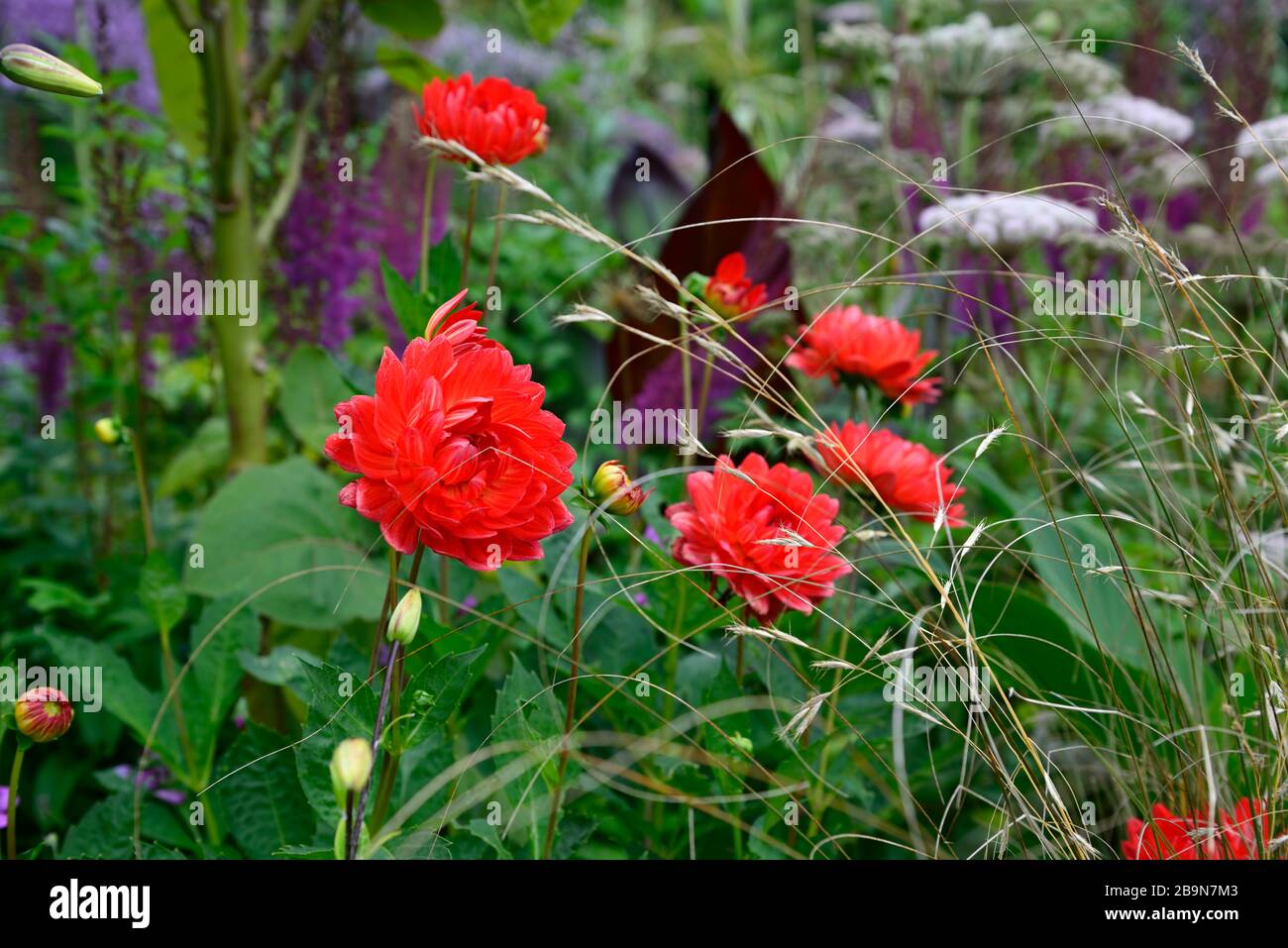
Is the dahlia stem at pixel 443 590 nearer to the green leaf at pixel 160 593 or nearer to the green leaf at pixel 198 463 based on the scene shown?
the green leaf at pixel 160 593

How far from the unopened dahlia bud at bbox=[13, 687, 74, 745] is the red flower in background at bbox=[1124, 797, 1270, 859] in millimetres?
616

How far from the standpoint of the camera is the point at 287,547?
40.2 inches

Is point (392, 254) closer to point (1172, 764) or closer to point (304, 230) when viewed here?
point (304, 230)

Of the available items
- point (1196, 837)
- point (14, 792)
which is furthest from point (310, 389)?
point (1196, 837)

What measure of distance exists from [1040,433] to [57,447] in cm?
130

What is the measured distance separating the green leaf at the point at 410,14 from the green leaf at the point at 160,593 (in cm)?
74

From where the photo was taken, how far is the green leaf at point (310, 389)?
1255 mm

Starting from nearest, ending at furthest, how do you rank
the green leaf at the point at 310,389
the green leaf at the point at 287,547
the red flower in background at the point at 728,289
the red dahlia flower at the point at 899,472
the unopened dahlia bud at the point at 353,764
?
the unopened dahlia bud at the point at 353,764
the red dahlia flower at the point at 899,472
the red flower in background at the point at 728,289
the green leaf at the point at 287,547
the green leaf at the point at 310,389

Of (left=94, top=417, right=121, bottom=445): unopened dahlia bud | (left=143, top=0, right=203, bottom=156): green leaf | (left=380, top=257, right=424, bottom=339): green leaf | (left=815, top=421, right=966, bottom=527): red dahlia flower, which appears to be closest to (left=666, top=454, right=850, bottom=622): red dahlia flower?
(left=815, top=421, right=966, bottom=527): red dahlia flower

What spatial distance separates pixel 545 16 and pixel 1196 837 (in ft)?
3.22

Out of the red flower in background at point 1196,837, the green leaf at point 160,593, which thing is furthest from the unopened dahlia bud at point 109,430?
the red flower in background at point 1196,837

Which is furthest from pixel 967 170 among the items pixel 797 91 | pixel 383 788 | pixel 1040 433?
pixel 383 788

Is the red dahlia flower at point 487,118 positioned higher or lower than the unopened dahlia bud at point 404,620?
higher

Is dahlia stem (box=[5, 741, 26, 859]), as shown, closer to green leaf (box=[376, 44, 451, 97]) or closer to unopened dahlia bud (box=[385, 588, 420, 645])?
unopened dahlia bud (box=[385, 588, 420, 645])
